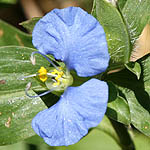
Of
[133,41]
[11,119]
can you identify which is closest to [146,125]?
[133,41]

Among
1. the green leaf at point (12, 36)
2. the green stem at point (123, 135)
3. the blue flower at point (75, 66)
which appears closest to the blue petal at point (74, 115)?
the blue flower at point (75, 66)

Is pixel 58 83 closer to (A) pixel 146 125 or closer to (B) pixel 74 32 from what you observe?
(B) pixel 74 32

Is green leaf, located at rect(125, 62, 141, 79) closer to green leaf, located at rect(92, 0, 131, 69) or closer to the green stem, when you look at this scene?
green leaf, located at rect(92, 0, 131, 69)

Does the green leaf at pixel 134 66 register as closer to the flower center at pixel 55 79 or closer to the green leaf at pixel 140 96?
the green leaf at pixel 140 96

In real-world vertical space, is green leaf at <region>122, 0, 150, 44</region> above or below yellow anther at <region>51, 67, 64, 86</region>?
above

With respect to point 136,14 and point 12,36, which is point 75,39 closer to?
point 136,14

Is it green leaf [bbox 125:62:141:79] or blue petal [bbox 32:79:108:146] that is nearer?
blue petal [bbox 32:79:108:146]

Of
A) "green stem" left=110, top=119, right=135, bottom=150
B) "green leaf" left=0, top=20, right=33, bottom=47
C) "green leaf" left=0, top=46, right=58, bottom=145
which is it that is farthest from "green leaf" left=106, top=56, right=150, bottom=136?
"green leaf" left=0, top=20, right=33, bottom=47

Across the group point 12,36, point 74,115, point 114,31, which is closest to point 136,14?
point 114,31
